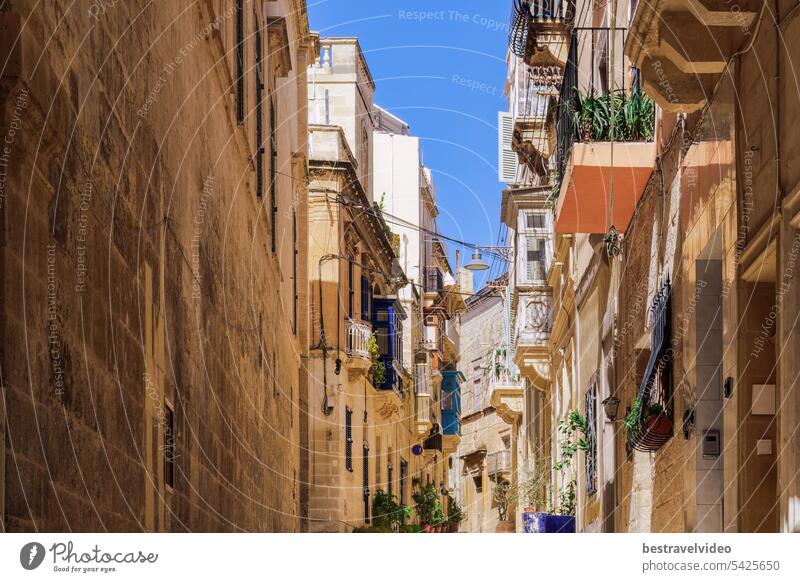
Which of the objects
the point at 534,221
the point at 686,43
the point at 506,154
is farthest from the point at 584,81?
Result: the point at 506,154

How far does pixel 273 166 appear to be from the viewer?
2277 centimetres

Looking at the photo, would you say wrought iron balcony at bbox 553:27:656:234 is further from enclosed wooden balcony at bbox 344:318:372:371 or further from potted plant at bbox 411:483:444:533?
potted plant at bbox 411:483:444:533

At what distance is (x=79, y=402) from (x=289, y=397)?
667 inches

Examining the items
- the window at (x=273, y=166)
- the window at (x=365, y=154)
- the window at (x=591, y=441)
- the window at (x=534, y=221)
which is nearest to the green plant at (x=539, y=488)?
the window at (x=534, y=221)

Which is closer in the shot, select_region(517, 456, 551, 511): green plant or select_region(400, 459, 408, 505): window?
select_region(517, 456, 551, 511): green plant

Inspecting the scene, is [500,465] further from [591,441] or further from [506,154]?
[591,441]

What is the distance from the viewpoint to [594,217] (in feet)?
51.1

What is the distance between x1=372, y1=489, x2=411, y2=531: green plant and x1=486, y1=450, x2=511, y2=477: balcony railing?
46.9 ft

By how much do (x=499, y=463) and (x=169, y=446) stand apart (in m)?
39.0

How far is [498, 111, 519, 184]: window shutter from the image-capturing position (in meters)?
36.2

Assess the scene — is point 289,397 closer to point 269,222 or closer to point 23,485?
point 269,222

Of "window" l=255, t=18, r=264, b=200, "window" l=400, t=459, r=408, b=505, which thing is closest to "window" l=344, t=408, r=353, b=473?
"window" l=400, t=459, r=408, b=505

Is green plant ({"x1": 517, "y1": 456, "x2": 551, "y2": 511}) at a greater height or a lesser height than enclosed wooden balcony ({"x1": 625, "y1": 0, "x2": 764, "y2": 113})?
lesser

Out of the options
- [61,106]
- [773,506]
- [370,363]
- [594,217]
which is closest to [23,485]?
[61,106]
